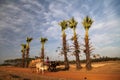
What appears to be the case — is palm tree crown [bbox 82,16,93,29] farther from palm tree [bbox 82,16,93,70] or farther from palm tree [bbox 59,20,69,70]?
palm tree [bbox 59,20,69,70]

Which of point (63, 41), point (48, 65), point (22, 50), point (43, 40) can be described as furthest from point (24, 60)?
point (48, 65)

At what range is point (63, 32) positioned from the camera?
37.8 meters

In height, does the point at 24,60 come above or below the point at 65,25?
below

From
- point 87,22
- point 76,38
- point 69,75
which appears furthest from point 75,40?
point 69,75

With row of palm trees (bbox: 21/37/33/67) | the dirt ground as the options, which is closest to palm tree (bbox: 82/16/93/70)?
the dirt ground

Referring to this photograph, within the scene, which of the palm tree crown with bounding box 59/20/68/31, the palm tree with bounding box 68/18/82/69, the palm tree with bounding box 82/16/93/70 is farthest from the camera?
the palm tree crown with bounding box 59/20/68/31

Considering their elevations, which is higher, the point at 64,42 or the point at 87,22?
the point at 87,22

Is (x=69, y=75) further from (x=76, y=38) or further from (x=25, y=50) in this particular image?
(x=25, y=50)

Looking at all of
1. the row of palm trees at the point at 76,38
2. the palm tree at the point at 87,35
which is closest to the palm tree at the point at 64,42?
the row of palm trees at the point at 76,38

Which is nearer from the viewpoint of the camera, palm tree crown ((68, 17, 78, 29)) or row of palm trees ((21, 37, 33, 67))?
palm tree crown ((68, 17, 78, 29))

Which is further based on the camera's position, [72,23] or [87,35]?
[72,23]

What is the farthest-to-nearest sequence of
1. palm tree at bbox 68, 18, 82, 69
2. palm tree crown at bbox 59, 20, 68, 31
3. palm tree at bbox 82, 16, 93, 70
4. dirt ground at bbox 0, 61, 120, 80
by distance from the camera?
palm tree crown at bbox 59, 20, 68, 31 → palm tree at bbox 68, 18, 82, 69 → palm tree at bbox 82, 16, 93, 70 → dirt ground at bbox 0, 61, 120, 80

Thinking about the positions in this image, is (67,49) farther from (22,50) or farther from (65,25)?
(22,50)

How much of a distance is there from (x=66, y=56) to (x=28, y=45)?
20.5 meters
